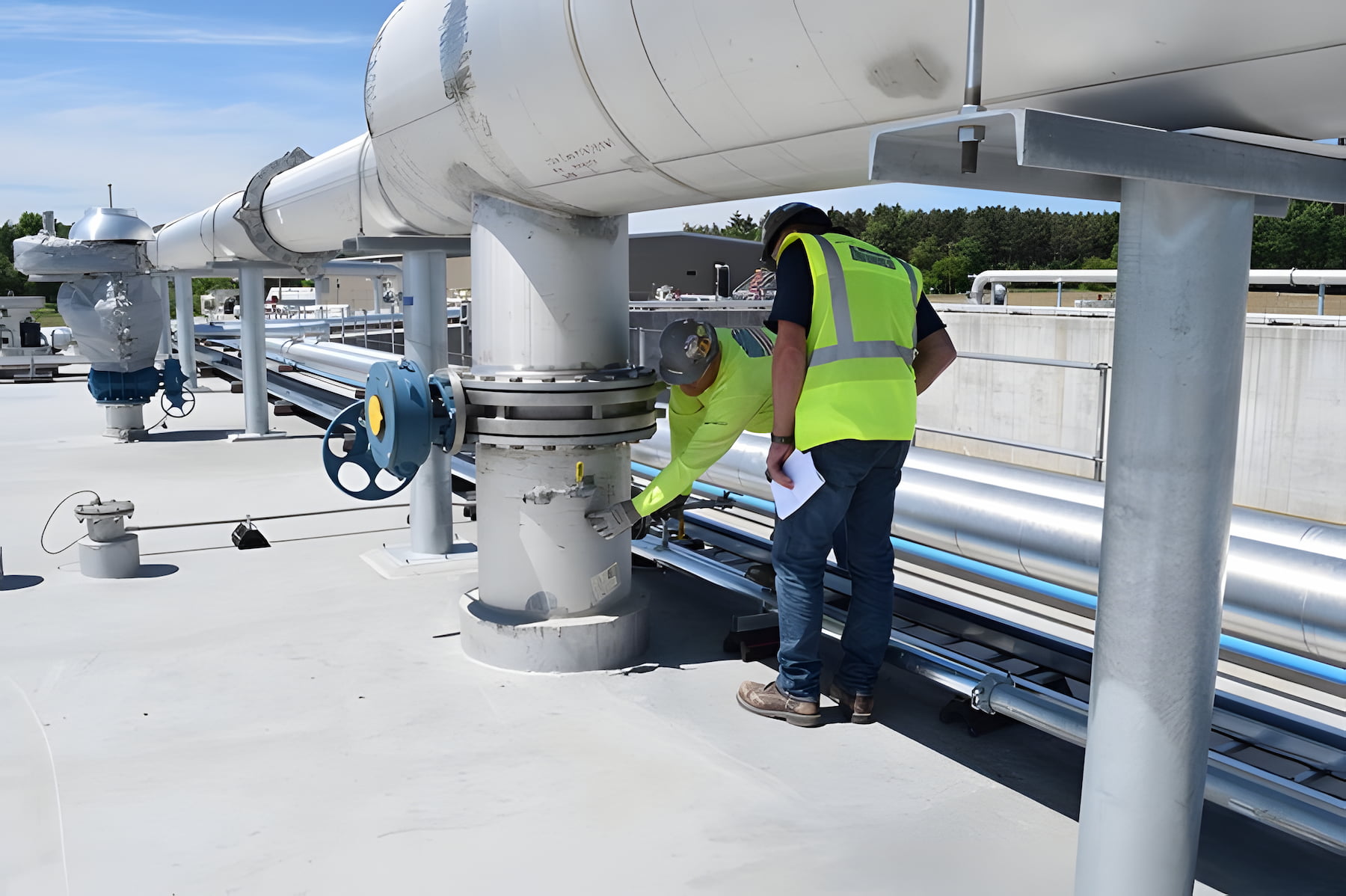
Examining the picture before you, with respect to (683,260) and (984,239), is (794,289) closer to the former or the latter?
(683,260)

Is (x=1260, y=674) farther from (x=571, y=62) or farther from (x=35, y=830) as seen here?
(x=35, y=830)

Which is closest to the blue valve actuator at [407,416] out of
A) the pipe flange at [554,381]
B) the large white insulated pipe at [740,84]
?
the pipe flange at [554,381]

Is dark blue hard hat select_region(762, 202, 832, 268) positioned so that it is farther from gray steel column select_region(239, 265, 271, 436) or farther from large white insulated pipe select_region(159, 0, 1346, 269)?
gray steel column select_region(239, 265, 271, 436)

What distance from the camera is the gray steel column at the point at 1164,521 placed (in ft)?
5.82

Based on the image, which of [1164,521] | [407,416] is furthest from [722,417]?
[1164,521]

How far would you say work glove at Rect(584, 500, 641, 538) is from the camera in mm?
3568

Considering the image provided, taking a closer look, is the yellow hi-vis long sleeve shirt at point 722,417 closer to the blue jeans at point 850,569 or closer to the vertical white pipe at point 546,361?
the vertical white pipe at point 546,361

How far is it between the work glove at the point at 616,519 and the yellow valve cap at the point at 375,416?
0.83 metres

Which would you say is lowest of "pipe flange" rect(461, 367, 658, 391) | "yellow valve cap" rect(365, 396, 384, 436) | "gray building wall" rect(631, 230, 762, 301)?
"yellow valve cap" rect(365, 396, 384, 436)

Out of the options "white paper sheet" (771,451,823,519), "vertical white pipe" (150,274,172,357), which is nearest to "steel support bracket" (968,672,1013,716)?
"white paper sheet" (771,451,823,519)

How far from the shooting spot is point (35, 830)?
2631 mm

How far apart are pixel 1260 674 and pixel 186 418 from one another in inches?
425

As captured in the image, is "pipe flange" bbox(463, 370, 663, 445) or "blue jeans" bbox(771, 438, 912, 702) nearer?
"blue jeans" bbox(771, 438, 912, 702)

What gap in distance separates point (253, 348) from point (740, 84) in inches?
326
